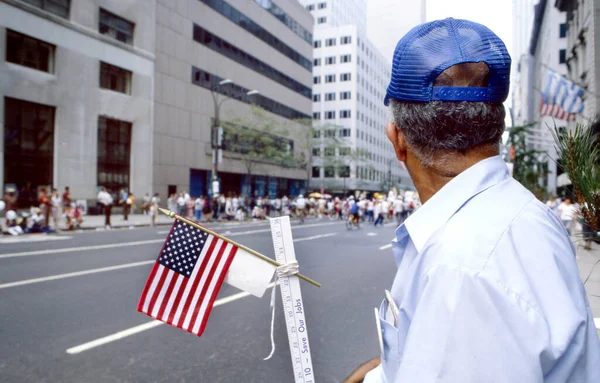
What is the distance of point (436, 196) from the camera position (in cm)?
120

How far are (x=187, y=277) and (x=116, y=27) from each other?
3105 centimetres

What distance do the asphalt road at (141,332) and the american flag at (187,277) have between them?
2035mm

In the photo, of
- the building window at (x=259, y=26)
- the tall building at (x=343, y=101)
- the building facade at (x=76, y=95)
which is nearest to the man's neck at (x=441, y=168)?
the building facade at (x=76, y=95)

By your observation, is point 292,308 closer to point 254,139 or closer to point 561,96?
point 561,96

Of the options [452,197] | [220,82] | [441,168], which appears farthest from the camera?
[220,82]

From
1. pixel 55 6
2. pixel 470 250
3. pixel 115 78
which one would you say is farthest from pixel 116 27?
pixel 470 250

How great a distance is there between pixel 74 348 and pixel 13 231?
13999 mm

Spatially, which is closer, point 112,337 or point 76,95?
point 112,337

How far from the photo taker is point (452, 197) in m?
1.16

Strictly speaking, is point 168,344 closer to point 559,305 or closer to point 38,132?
point 559,305

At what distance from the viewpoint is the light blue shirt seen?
859mm

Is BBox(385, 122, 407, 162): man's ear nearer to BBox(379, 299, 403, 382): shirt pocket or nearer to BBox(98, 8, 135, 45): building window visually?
BBox(379, 299, 403, 382): shirt pocket

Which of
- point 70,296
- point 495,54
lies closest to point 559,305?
point 495,54

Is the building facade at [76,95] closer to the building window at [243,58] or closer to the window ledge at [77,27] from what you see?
the window ledge at [77,27]
